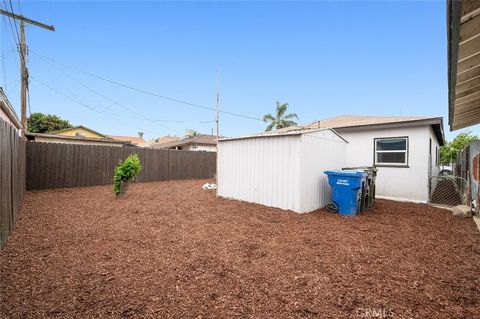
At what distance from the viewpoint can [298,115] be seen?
106 feet

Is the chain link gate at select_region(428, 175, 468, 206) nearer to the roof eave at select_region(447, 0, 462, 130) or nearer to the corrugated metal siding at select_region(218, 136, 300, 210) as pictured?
the corrugated metal siding at select_region(218, 136, 300, 210)

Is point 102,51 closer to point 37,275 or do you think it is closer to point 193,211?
point 193,211

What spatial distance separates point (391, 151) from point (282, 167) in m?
5.47

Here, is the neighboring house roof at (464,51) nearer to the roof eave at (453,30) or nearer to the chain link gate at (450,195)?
the roof eave at (453,30)

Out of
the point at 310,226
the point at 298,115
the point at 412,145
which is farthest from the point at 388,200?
the point at 298,115

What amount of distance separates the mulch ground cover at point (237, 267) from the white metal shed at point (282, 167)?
3.70ft

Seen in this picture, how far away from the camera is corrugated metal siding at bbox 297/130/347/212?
22.1 feet

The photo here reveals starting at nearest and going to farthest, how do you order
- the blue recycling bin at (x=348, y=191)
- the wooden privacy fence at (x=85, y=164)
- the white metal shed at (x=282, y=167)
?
the blue recycling bin at (x=348, y=191) < the white metal shed at (x=282, y=167) < the wooden privacy fence at (x=85, y=164)

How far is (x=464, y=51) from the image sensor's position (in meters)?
3.33

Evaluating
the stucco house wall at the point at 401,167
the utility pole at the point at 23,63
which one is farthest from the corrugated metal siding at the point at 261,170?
the utility pole at the point at 23,63

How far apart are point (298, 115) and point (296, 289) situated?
103ft

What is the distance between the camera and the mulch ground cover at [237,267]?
7.82ft

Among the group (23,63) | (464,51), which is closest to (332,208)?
(464,51)

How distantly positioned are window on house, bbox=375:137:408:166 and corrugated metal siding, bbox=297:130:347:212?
241 centimetres
